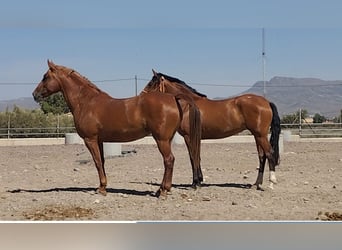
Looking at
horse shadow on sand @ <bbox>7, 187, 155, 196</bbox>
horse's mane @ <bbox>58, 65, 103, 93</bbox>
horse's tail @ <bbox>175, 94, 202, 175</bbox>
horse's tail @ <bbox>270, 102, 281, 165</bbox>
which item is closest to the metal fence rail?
horse shadow on sand @ <bbox>7, 187, 155, 196</bbox>

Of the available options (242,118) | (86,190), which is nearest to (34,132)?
(86,190)

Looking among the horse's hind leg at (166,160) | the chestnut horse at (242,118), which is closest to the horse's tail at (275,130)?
the chestnut horse at (242,118)

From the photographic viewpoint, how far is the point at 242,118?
280 inches

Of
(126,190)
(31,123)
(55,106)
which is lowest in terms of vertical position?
(126,190)

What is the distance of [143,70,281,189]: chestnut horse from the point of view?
275 inches

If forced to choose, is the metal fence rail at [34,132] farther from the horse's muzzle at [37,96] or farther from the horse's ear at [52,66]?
the horse's ear at [52,66]

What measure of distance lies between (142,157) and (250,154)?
2.23 m

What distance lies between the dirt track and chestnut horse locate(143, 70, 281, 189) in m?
0.46

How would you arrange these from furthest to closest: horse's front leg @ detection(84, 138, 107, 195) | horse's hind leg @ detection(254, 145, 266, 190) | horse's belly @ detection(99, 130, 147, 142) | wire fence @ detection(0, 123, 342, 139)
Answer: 1. wire fence @ detection(0, 123, 342, 139)
2. horse's hind leg @ detection(254, 145, 266, 190)
3. horse's front leg @ detection(84, 138, 107, 195)
4. horse's belly @ detection(99, 130, 147, 142)

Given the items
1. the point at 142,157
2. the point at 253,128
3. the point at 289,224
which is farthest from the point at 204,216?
the point at 142,157

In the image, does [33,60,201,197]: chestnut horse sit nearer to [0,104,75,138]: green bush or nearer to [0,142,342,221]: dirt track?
[0,142,342,221]: dirt track

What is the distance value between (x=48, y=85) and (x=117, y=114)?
80cm

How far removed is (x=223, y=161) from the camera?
424 inches

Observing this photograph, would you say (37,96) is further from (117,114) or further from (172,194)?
(172,194)
